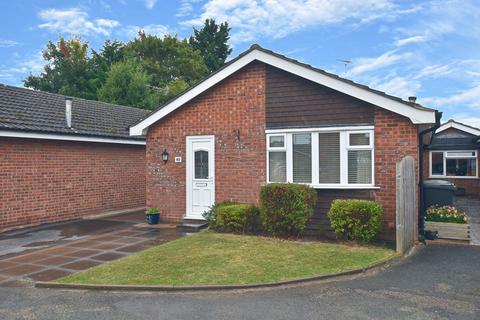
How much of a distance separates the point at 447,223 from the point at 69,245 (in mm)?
8741

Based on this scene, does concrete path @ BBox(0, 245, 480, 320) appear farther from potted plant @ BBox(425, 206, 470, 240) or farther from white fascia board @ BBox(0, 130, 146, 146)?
white fascia board @ BBox(0, 130, 146, 146)

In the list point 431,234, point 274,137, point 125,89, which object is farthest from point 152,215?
point 125,89

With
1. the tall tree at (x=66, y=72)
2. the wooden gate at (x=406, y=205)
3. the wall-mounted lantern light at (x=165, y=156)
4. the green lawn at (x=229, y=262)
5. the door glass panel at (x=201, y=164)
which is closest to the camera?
the green lawn at (x=229, y=262)

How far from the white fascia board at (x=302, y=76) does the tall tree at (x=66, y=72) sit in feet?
84.4

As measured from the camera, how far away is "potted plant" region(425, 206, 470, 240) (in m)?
8.62

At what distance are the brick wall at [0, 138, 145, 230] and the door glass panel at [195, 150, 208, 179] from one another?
4.45 meters

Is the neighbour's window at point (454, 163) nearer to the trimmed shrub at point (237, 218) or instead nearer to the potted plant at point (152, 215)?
the trimmed shrub at point (237, 218)

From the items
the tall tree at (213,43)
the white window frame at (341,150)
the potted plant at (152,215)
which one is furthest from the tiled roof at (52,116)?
the tall tree at (213,43)

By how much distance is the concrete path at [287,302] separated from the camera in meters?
4.59

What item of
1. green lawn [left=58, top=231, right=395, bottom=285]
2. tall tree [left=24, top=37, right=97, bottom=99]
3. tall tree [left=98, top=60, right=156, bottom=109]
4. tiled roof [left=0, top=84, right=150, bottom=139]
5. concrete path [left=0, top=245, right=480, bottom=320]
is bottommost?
concrete path [left=0, top=245, right=480, bottom=320]

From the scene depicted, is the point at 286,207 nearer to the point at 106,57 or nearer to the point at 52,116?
the point at 52,116

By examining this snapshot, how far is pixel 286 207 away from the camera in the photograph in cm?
852

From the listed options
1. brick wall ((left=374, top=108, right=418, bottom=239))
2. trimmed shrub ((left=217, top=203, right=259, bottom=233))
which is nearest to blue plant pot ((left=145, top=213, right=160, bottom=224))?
trimmed shrub ((left=217, top=203, right=259, bottom=233))

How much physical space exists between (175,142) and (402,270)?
7094 mm
